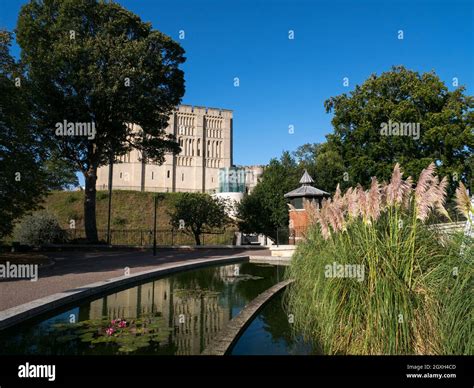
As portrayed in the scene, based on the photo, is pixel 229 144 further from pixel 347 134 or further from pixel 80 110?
pixel 80 110

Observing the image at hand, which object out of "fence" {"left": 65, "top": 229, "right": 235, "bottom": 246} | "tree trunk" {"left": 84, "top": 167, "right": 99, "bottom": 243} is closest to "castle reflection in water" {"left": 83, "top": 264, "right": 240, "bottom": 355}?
"tree trunk" {"left": 84, "top": 167, "right": 99, "bottom": 243}

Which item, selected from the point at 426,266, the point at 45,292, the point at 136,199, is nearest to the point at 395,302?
the point at 426,266

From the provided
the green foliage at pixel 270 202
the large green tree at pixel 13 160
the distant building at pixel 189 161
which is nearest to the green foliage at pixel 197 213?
the green foliage at pixel 270 202

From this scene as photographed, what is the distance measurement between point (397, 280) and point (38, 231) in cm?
2254

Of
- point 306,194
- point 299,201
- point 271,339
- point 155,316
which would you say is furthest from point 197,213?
point 271,339

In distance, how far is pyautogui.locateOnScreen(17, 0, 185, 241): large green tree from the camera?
67.2 ft

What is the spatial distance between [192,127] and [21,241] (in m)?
60.5

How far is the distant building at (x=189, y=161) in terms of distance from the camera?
7231 centimetres

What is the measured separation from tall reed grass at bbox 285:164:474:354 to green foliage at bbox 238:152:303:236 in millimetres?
22819

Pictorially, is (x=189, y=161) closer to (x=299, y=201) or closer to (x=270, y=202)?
(x=270, y=202)

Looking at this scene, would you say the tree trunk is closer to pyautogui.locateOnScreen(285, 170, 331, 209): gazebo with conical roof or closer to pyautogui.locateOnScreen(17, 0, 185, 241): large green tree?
pyautogui.locateOnScreen(17, 0, 185, 241): large green tree

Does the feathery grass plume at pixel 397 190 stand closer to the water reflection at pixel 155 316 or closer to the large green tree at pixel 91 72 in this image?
the water reflection at pixel 155 316

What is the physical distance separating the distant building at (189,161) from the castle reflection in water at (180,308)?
57.7 m

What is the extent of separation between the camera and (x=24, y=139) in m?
13.1
